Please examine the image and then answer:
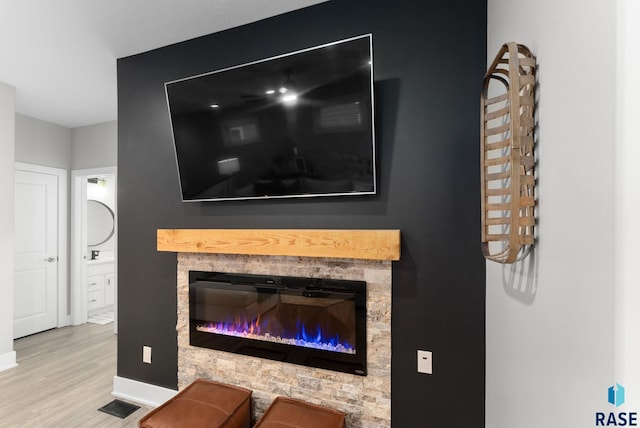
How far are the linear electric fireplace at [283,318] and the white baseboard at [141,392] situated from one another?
0.53 m

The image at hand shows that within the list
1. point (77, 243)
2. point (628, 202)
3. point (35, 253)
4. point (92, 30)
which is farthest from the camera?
point (77, 243)

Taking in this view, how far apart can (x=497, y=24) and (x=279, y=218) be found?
1571 mm

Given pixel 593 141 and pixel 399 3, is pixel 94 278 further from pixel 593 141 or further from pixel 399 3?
pixel 593 141

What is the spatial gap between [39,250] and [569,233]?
5.44 meters

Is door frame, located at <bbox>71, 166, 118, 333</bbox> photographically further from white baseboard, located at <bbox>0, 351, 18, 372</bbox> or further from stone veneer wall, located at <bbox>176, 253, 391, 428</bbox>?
stone veneer wall, located at <bbox>176, 253, 391, 428</bbox>

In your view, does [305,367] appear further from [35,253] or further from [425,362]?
[35,253]

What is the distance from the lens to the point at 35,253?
3994mm

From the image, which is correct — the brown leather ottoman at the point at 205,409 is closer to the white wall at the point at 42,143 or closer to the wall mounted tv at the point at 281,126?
the wall mounted tv at the point at 281,126

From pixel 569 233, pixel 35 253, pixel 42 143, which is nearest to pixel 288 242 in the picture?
pixel 569 233

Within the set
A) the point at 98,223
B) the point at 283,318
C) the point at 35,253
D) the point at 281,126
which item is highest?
the point at 281,126

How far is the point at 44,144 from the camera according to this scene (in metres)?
4.10

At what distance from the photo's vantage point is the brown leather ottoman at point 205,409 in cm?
173

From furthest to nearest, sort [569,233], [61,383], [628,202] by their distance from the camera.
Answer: [61,383]
[569,233]
[628,202]

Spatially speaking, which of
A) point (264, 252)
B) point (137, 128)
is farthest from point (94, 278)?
point (264, 252)
